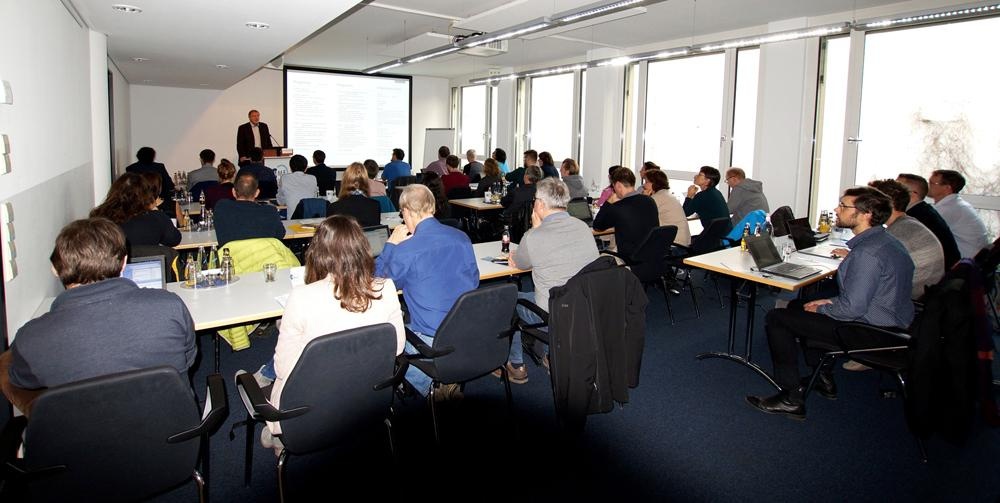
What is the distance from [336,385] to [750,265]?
→ 313cm

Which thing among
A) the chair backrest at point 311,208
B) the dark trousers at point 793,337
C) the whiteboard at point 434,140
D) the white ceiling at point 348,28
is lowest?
the dark trousers at point 793,337

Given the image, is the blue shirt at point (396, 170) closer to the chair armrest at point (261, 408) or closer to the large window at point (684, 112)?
the large window at point (684, 112)

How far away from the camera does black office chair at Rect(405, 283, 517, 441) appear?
9.04 feet

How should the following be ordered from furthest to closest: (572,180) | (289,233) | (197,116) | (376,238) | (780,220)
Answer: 1. (197,116)
2. (572,180)
3. (780,220)
4. (289,233)
5. (376,238)

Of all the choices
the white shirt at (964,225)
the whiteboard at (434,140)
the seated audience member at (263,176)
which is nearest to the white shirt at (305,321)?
the white shirt at (964,225)

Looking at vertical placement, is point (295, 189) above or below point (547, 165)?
below

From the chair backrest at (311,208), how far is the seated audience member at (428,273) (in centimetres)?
348

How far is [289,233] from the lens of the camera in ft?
18.0

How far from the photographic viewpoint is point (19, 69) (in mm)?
2900

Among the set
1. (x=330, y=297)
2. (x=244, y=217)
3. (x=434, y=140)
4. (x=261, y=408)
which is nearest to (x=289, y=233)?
(x=244, y=217)

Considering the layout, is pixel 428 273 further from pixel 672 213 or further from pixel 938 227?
pixel 938 227

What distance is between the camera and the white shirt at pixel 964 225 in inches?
206

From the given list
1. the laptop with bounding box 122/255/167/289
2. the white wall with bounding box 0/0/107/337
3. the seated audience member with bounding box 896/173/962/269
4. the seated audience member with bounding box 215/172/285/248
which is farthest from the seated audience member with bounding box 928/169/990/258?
A: the white wall with bounding box 0/0/107/337

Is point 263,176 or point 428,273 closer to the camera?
point 428,273
